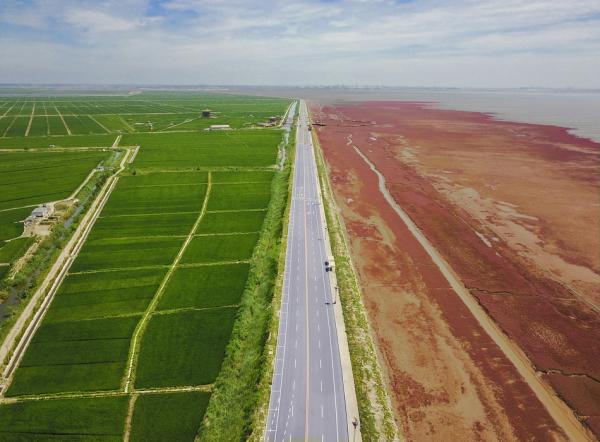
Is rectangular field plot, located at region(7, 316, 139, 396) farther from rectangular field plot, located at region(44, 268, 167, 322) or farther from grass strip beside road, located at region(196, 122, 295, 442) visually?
grass strip beside road, located at region(196, 122, 295, 442)

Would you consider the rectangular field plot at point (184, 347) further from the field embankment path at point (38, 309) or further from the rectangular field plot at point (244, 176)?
the rectangular field plot at point (244, 176)

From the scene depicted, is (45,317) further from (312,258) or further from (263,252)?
(312,258)

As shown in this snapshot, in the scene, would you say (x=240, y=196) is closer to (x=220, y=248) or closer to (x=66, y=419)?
(x=220, y=248)

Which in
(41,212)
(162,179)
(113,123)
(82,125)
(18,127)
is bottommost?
(41,212)

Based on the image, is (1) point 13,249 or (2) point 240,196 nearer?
(1) point 13,249

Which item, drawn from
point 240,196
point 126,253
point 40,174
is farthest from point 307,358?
point 40,174

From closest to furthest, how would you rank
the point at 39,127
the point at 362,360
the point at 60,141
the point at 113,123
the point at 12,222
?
the point at 362,360, the point at 12,222, the point at 60,141, the point at 39,127, the point at 113,123

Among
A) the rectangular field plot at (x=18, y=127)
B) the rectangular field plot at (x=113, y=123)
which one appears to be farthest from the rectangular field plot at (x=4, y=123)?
the rectangular field plot at (x=113, y=123)

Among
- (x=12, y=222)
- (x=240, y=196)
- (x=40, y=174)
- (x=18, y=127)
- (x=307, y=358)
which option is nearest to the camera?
(x=307, y=358)
